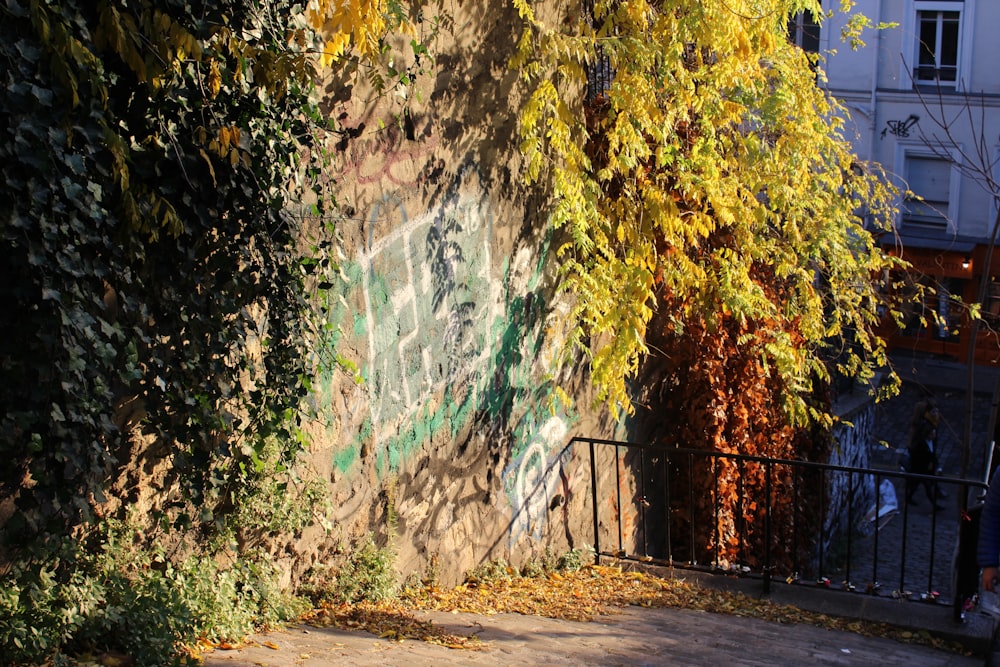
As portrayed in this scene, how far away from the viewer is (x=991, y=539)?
467 cm

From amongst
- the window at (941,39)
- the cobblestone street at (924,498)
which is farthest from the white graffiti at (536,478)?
the window at (941,39)

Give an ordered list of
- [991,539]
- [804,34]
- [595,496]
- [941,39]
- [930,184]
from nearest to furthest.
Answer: [991,539] < [595,496] < [804,34] < [941,39] < [930,184]

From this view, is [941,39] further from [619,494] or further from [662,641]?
[662,641]

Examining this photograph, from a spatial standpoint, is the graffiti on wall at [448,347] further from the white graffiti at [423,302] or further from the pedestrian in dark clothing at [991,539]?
the pedestrian in dark clothing at [991,539]

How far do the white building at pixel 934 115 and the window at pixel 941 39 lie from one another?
22 mm

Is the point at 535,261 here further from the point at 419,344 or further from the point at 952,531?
the point at 952,531

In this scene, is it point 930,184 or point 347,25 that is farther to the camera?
point 930,184

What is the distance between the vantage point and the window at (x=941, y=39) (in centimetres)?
2289

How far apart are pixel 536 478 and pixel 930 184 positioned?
19.4m

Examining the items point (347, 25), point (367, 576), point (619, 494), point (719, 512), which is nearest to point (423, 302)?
point (367, 576)

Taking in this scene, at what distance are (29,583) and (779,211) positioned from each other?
7893mm

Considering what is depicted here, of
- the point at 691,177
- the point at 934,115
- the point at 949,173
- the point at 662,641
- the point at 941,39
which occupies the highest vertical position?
the point at 941,39

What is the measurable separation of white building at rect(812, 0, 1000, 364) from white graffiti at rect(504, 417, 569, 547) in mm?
17079

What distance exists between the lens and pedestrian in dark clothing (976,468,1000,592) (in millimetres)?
4645
